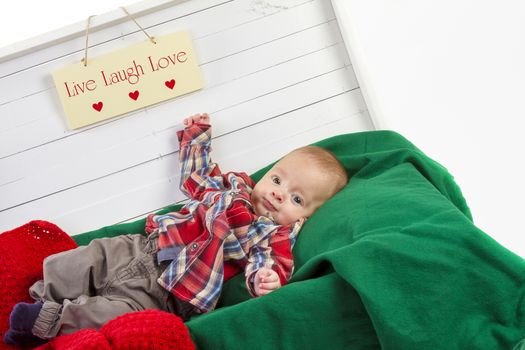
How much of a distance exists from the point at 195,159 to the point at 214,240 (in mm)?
359

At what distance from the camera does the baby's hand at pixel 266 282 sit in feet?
3.76

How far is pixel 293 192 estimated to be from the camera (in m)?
1.41

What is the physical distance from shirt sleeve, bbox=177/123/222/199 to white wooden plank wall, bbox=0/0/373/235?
0.08 meters

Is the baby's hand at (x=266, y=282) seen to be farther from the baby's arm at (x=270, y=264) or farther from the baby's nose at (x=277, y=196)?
the baby's nose at (x=277, y=196)

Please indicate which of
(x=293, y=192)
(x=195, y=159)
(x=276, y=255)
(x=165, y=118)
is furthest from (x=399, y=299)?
(x=165, y=118)

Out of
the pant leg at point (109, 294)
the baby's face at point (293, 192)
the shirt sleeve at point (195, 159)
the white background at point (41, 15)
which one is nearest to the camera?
the pant leg at point (109, 294)

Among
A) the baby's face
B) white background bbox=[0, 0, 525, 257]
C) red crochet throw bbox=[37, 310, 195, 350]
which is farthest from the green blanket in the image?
white background bbox=[0, 0, 525, 257]

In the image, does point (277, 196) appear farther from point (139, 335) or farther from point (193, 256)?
point (139, 335)

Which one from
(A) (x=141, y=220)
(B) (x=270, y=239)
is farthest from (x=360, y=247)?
(A) (x=141, y=220)

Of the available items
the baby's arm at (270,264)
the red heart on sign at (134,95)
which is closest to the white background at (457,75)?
the red heart on sign at (134,95)

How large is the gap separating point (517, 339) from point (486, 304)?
67 millimetres

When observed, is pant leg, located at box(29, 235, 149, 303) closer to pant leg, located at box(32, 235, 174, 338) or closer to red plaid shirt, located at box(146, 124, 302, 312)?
pant leg, located at box(32, 235, 174, 338)

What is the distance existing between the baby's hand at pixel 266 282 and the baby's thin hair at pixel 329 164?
35 centimetres

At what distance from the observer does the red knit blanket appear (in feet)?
2.80
